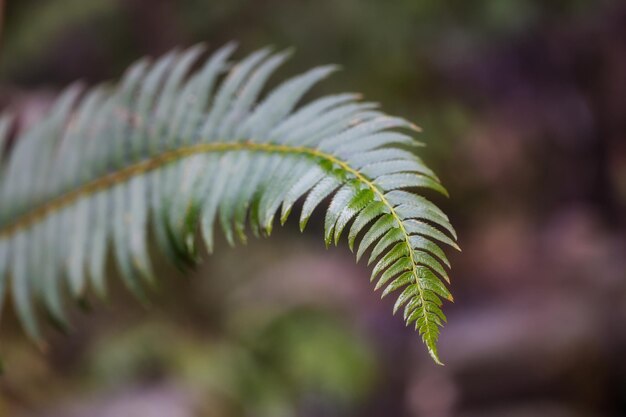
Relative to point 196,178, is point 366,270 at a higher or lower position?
higher

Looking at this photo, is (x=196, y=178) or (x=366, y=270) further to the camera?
(x=366, y=270)

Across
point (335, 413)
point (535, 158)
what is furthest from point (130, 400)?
point (535, 158)

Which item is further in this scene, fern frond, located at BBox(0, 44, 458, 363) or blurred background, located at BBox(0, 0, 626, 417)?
blurred background, located at BBox(0, 0, 626, 417)

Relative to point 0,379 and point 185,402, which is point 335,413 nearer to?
point 185,402

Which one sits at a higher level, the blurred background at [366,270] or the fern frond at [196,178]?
the blurred background at [366,270]

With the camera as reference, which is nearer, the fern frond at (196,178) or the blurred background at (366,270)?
the fern frond at (196,178)
